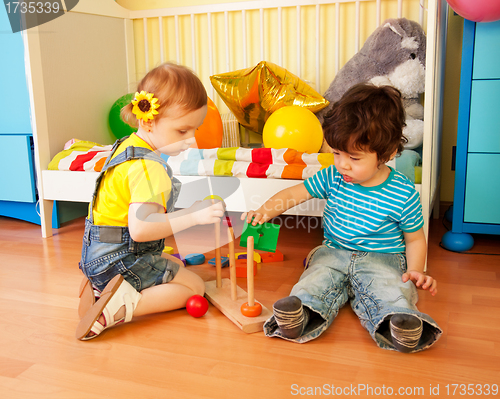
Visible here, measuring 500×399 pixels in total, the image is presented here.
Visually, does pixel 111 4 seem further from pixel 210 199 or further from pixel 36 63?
pixel 210 199

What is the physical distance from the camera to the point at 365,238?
3.37 ft

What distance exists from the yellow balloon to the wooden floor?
0.51 m

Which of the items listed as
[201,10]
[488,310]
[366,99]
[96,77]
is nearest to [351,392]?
[488,310]

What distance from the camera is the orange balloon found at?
1.63m

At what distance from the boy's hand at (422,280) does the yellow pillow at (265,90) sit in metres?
0.94

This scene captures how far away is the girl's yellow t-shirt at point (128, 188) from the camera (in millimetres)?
874

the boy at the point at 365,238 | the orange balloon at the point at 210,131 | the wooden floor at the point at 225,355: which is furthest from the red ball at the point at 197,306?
the orange balloon at the point at 210,131

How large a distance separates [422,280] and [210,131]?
3.35 ft

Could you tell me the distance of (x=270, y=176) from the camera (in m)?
1.34

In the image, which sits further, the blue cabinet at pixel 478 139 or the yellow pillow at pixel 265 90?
the yellow pillow at pixel 265 90

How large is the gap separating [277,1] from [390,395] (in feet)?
5.51

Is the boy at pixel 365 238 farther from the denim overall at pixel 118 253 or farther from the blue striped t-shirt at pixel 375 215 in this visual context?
the denim overall at pixel 118 253

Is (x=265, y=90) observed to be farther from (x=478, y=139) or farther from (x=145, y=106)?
(x=145, y=106)

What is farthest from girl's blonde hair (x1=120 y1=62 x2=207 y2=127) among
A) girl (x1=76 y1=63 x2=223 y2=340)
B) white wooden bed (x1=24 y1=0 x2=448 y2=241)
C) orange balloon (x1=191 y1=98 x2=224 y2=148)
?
orange balloon (x1=191 y1=98 x2=224 y2=148)
